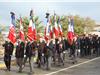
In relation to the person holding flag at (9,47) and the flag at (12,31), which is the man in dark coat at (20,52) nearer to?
the person holding flag at (9,47)

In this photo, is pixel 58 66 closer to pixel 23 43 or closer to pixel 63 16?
pixel 23 43

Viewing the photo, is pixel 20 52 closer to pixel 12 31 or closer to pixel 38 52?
pixel 12 31

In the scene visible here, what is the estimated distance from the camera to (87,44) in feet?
105

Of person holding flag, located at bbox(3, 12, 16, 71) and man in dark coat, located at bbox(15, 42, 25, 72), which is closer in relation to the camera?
person holding flag, located at bbox(3, 12, 16, 71)

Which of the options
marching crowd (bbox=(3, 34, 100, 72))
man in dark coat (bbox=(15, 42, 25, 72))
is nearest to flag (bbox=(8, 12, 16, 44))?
marching crowd (bbox=(3, 34, 100, 72))

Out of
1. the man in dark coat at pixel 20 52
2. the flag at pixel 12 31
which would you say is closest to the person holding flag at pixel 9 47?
the flag at pixel 12 31

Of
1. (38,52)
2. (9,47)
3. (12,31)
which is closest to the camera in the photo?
(9,47)

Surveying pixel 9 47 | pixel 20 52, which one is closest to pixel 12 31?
pixel 9 47

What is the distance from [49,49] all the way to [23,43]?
7.14ft

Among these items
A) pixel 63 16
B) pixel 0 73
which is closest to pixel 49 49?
pixel 0 73

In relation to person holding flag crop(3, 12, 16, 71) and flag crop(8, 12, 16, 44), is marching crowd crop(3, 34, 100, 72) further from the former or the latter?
flag crop(8, 12, 16, 44)

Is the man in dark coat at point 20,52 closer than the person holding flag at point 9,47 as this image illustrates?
No

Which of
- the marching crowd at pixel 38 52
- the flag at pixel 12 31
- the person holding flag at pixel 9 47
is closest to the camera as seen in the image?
the marching crowd at pixel 38 52

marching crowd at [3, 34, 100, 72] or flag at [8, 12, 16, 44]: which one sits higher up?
flag at [8, 12, 16, 44]
